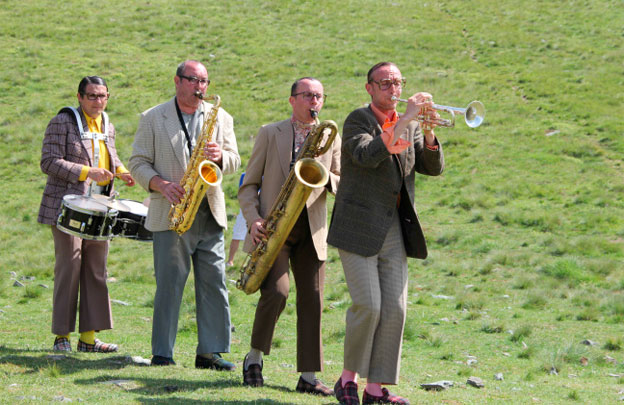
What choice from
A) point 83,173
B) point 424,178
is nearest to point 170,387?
point 83,173

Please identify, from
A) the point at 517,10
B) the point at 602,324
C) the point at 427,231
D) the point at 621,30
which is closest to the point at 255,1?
the point at 517,10

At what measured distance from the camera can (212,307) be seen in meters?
7.04

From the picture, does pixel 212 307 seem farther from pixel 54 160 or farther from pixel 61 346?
pixel 54 160

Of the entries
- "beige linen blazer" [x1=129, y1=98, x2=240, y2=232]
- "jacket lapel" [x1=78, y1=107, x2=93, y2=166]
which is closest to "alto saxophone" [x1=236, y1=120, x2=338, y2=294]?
"beige linen blazer" [x1=129, y1=98, x2=240, y2=232]

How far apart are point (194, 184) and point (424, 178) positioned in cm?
1372

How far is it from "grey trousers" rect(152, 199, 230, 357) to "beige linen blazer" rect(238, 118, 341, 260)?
60 cm

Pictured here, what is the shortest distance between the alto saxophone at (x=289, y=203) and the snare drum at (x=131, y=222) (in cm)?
146

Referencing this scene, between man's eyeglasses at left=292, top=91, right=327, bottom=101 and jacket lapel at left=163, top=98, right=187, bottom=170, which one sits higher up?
man's eyeglasses at left=292, top=91, right=327, bottom=101

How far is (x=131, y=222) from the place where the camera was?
735 cm

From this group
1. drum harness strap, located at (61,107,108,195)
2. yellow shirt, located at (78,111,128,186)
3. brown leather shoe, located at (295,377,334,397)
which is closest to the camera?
brown leather shoe, located at (295,377,334,397)

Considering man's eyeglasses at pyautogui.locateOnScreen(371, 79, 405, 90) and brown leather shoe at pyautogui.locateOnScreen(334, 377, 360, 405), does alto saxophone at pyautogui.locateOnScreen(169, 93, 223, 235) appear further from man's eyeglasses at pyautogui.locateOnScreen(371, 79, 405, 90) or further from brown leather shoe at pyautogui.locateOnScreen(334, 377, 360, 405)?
brown leather shoe at pyautogui.locateOnScreen(334, 377, 360, 405)

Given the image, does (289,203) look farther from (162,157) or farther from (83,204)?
(83,204)

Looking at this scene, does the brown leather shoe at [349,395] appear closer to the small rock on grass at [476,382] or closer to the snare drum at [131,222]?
the small rock on grass at [476,382]

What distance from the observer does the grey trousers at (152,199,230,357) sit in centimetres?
690
